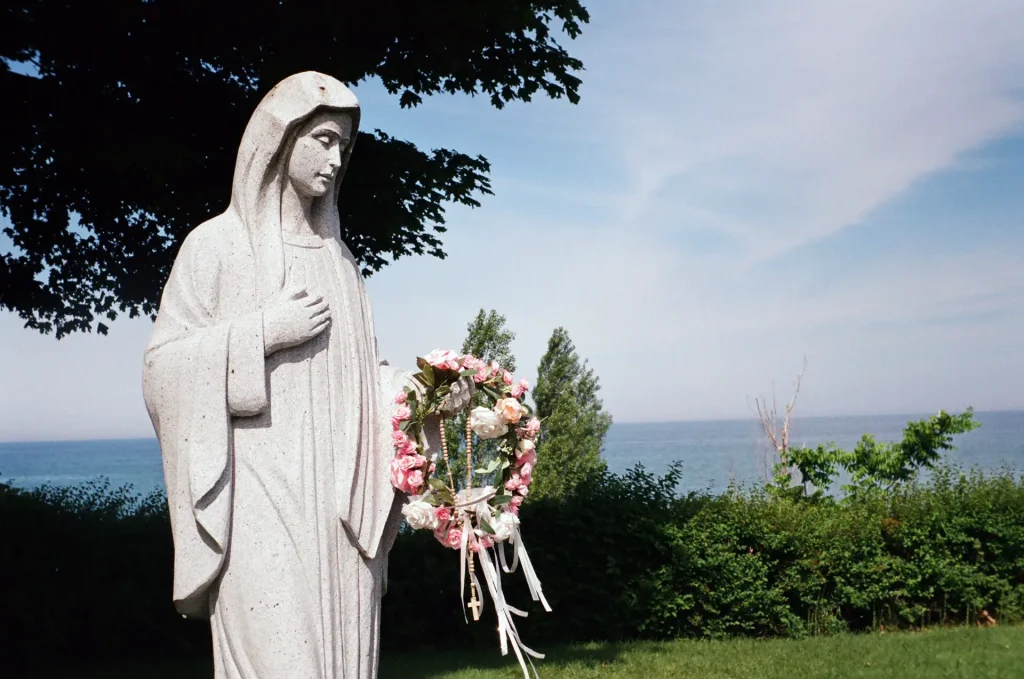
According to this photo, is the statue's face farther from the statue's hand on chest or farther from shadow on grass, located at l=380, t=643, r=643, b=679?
shadow on grass, located at l=380, t=643, r=643, b=679

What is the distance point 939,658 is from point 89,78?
998 cm

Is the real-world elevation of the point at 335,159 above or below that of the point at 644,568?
above

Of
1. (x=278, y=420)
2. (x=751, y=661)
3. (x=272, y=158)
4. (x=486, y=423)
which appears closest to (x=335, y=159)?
(x=272, y=158)

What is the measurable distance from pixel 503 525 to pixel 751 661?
679cm

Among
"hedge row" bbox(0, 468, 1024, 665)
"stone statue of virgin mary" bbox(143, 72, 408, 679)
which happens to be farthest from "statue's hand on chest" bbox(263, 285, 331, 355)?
"hedge row" bbox(0, 468, 1024, 665)

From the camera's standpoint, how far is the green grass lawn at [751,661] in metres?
9.20

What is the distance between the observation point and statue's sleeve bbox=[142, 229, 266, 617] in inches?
131

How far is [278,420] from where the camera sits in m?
3.46

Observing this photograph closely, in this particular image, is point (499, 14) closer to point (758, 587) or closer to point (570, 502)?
point (570, 502)

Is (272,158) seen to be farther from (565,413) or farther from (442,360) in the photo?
(565,413)

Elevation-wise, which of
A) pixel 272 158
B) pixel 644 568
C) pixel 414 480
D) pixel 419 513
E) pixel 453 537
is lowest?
pixel 644 568

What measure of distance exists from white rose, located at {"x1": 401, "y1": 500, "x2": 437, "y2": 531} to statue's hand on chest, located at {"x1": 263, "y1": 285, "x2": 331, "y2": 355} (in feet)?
2.42

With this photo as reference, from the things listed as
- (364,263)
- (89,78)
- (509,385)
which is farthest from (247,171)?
(364,263)

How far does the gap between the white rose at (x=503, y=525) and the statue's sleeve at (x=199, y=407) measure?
1.06 metres
